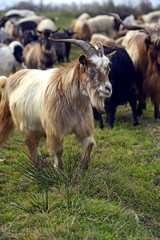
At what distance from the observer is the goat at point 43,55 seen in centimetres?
1099

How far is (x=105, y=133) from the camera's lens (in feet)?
23.2

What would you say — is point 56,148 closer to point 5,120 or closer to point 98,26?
point 5,120

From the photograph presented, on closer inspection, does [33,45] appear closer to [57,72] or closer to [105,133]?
[105,133]

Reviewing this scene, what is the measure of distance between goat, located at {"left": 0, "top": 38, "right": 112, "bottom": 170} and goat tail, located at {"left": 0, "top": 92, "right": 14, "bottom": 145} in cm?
20

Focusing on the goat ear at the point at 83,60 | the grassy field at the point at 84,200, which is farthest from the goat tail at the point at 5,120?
the goat ear at the point at 83,60

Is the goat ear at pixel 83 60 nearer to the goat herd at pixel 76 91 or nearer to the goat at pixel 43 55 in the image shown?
the goat herd at pixel 76 91

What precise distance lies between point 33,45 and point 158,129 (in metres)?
6.85

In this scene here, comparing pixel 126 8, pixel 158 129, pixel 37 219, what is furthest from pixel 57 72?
pixel 126 8

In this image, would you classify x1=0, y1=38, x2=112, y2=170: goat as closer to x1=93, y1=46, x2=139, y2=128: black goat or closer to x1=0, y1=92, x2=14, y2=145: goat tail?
x1=0, y1=92, x2=14, y2=145: goat tail

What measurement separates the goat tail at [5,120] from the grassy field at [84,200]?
46cm

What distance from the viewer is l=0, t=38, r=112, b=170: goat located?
14.3 ft

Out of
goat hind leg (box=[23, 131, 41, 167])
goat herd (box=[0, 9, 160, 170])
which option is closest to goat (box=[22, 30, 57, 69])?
goat herd (box=[0, 9, 160, 170])

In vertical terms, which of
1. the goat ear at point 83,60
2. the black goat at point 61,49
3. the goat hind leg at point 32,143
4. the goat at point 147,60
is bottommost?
the black goat at point 61,49

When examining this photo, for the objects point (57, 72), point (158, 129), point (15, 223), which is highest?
point (57, 72)
